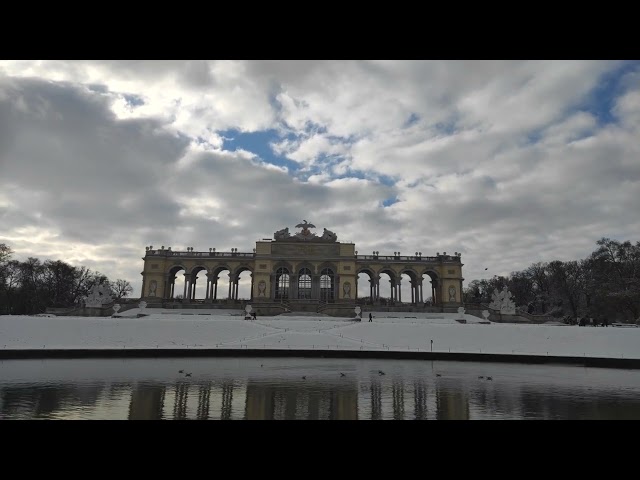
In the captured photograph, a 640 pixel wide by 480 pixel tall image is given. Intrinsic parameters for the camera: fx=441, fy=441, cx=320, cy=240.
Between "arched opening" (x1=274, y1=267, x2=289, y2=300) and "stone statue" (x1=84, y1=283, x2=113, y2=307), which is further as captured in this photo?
"arched opening" (x1=274, y1=267, x2=289, y2=300)

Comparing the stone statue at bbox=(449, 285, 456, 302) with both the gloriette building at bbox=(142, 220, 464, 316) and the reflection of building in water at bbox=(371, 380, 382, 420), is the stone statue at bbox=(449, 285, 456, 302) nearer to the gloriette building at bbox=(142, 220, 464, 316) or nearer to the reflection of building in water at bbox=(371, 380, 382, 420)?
the gloriette building at bbox=(142, 220, 464, 316)

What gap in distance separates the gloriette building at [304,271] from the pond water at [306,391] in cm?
3958

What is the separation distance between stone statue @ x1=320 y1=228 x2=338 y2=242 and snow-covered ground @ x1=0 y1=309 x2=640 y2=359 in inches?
994

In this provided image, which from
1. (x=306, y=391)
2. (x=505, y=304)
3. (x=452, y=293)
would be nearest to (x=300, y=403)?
(x=306, y=391)

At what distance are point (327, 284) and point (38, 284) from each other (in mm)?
47221

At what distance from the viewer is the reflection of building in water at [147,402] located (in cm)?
1096

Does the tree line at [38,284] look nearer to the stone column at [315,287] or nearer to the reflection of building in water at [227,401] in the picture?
the stone column at [315,287]

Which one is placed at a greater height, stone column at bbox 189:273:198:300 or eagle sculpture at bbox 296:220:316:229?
eagle sculpture at bbox 296:220:316:229

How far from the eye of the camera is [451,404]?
1316 cm

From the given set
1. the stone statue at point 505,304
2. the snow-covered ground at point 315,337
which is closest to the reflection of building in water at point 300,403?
the snow-covered ground at point 315,337

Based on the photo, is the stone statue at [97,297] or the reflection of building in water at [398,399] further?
the stone statue at [97,297]

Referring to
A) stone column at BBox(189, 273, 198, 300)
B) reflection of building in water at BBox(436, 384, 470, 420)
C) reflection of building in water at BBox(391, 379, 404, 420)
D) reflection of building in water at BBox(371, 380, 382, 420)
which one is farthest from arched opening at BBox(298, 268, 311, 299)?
reflection of building in water at BBox(436, 384, 470, 420)

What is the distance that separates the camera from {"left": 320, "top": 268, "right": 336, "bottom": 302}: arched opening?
64412 mm
